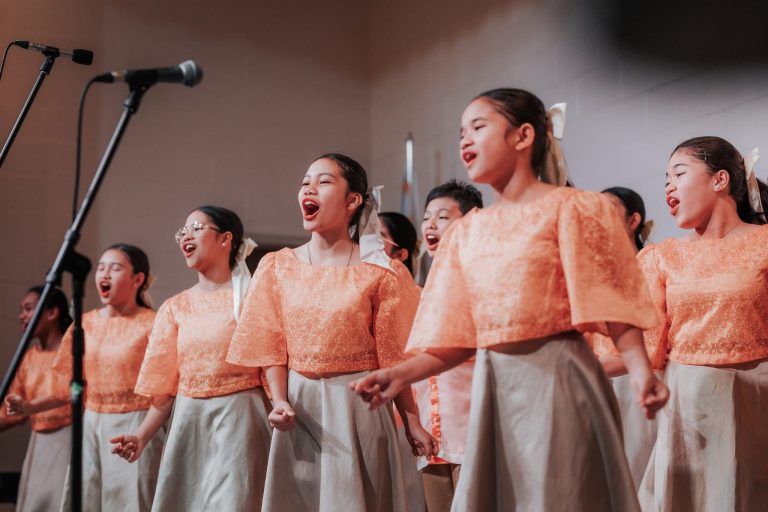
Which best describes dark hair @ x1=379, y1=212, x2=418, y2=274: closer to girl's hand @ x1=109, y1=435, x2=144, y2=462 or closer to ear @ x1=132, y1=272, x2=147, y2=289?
ear @ x1=132, y1=272, x2=147, y2=289

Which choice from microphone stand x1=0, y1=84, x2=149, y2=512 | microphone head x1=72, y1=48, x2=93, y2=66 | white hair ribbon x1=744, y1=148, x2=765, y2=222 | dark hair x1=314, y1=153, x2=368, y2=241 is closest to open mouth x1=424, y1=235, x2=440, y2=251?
dark hair x1=314, y1=153, x2=368, y2=241

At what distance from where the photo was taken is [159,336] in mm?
3732

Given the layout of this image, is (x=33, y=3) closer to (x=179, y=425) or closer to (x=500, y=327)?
(x=179, y=425)

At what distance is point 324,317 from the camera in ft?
9.29

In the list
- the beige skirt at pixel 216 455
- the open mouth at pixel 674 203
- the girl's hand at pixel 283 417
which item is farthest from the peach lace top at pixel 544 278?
the beige skirt at pixel 216 455

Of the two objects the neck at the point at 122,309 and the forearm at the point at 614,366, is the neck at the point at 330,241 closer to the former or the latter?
the forearm at the point at 614,366

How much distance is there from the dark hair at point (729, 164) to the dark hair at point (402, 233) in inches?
67.6

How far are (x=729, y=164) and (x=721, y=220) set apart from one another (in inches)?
7.5

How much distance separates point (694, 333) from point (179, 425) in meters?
1.88

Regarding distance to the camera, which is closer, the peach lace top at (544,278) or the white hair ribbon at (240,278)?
the peach lace top at (544,278)

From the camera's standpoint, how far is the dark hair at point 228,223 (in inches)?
150

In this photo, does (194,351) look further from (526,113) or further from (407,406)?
(526,113)

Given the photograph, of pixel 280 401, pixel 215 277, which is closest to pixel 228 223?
pixel 215 277

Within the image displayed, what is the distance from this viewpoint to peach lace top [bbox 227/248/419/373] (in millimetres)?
2826
